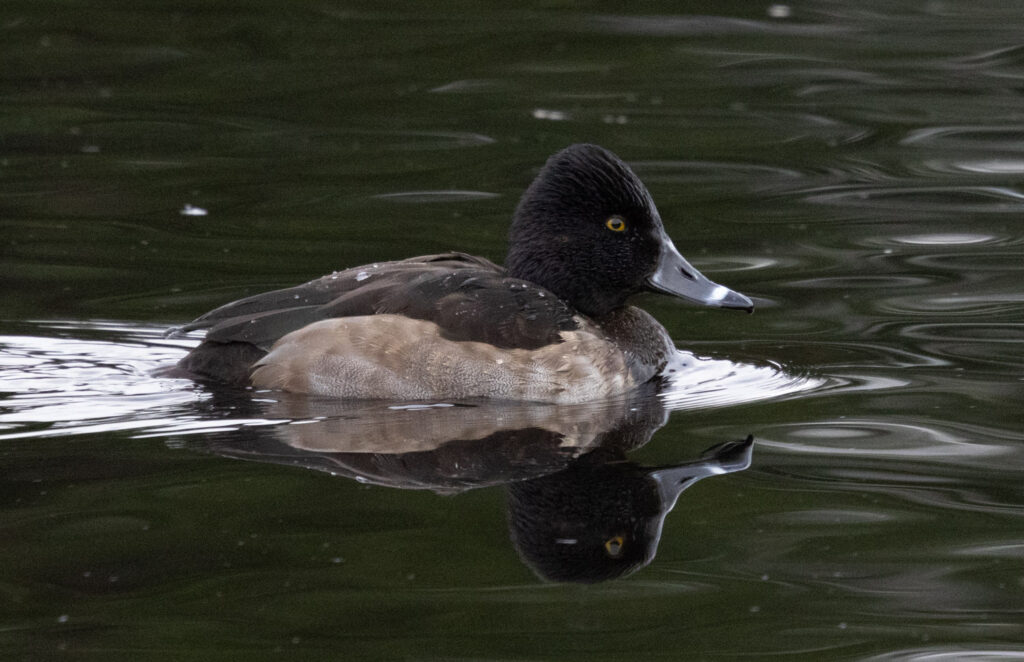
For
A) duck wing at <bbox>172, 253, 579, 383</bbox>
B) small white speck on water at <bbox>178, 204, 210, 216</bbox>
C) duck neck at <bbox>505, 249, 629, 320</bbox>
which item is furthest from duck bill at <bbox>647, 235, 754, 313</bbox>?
small white speck on water at <bbox>178, 204, 210, 216</bbox>

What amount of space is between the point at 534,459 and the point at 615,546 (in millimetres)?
863

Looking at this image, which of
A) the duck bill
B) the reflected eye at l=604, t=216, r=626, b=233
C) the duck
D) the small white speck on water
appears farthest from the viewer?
the small white speck on water

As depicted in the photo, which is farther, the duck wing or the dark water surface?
the duck wing

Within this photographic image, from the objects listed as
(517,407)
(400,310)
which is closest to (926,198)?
(517,407)

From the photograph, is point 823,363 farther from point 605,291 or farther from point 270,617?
point 270,617

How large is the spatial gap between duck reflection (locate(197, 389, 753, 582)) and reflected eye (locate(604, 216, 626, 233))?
0.74 meters

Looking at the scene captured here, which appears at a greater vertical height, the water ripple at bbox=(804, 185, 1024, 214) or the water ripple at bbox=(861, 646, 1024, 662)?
the water ripple at bbox=(861, 646, 1024, 662)

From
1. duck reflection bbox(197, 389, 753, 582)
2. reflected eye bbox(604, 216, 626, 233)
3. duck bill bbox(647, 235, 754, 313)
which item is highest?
reflected eye bbox(604, 216, 626, 233)

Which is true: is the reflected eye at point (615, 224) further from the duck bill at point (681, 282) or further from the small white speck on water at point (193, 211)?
the small white speck on water at point (193, 211)

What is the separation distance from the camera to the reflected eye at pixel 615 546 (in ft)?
16.6

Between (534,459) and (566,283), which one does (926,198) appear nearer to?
(566,283)

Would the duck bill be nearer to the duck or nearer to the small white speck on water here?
the duck

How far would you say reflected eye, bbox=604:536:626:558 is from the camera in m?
5.05

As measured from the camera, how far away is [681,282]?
736cm
